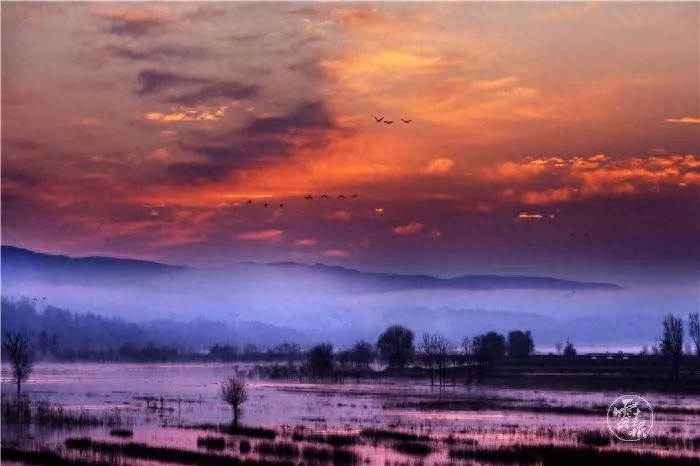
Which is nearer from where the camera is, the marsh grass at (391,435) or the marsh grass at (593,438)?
the marsh grass at (593,438)

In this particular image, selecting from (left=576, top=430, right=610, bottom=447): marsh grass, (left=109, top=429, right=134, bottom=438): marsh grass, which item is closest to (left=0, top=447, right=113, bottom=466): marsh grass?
(left=109, top=429, right=134, bottom=438): marsh grass

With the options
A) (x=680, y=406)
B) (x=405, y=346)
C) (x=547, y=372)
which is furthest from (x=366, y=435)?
(x=405, y=346)

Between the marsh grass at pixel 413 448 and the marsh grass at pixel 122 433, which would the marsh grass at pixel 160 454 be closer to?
the marsh grass at pixel 122 433

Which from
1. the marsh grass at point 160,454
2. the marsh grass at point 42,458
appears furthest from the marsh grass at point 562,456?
the marsh grass at point 42,458

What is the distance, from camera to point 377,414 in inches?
2665

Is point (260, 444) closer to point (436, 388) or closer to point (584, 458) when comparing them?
point (584, 458)

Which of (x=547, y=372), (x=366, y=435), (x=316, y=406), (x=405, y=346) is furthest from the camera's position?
(x=405, y=346)

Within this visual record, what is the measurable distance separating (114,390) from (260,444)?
55.2 meters

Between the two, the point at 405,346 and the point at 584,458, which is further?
the point at 405,346

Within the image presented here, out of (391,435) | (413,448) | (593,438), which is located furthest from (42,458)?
(593,438)

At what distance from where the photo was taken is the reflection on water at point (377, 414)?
169ft

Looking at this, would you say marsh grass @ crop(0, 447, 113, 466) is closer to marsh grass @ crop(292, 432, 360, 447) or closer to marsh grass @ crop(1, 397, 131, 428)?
marsh grass @ crop(1, 397, 131, 428)

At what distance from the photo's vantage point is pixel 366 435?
5422 centimetres

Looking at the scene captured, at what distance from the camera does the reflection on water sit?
5166 cm
